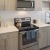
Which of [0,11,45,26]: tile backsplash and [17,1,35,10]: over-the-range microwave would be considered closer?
[17,1,35,10]: over-the-range microwave

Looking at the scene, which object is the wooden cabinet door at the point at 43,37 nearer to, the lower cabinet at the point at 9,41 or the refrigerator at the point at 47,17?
the refrigerator at the point at 47,17

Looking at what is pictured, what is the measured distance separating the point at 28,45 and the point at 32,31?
1.64 feet

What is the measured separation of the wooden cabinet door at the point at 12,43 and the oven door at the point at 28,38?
0.17 metres

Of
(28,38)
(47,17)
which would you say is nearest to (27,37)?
(28,38)

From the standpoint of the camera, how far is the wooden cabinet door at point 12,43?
3282 millimetres

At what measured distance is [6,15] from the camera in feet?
13.3

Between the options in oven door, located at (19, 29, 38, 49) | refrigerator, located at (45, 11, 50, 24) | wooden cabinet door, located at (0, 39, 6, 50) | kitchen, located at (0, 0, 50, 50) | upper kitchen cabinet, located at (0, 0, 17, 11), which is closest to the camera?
wooden cabinet door, located at (0, 39, 6, 50)

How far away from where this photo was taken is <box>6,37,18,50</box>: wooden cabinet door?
10.8 feet

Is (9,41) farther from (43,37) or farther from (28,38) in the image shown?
(43,37)

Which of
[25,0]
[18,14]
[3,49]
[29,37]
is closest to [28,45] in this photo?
[29,37]

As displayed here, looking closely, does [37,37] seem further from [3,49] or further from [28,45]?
[3,49]

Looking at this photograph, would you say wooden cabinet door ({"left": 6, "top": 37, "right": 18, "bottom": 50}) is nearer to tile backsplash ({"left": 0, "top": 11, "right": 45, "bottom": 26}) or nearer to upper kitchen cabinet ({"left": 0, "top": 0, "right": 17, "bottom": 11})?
tile backsplash ({"left": 0, "top": 11, "right": 45, "bottom": 26})

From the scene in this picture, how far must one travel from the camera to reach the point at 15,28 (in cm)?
373

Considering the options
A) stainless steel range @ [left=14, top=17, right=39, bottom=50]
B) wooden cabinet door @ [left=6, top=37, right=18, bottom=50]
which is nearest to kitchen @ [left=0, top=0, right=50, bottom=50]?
wooden cabinet door @ [left=6, top=37, right=18, bottom=50]
